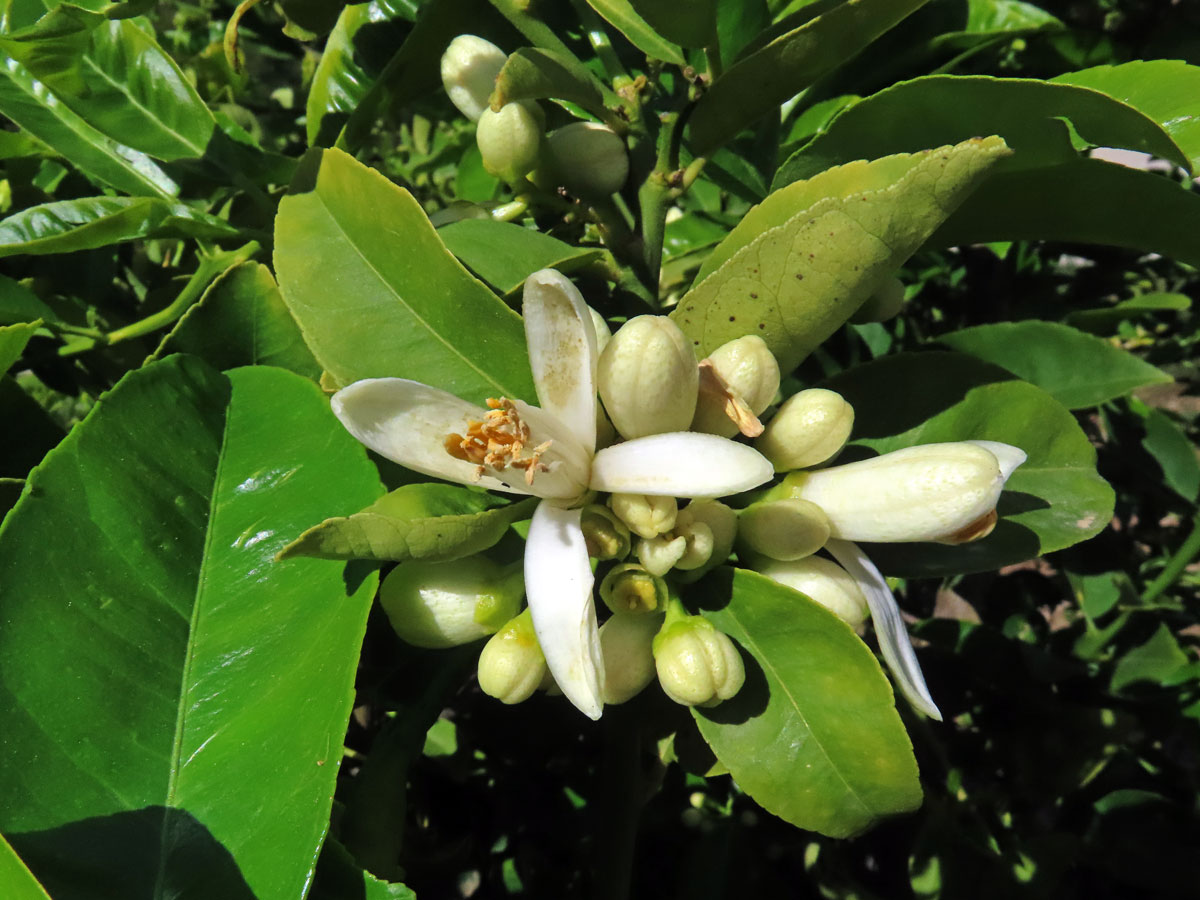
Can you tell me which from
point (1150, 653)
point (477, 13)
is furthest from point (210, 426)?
point (1150, 653)

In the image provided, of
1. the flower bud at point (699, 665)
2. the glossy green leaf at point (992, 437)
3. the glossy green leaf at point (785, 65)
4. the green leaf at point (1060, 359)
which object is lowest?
the green leaf at point (1060, 359)

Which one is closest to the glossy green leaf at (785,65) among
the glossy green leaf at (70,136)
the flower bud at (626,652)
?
the flower bud at (626,652)

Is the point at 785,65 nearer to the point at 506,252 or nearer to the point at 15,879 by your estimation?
the point at 506,252

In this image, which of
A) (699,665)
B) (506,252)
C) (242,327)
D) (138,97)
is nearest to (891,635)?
(699,665)

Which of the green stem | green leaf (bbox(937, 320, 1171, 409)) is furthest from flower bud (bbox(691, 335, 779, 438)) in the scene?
the green stem

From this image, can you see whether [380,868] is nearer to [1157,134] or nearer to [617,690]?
[617,690]

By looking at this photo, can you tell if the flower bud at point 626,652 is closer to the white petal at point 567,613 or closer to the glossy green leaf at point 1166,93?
the white petal at point 567,613

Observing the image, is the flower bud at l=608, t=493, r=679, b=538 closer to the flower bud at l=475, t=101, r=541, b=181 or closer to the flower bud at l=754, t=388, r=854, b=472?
the flower bud at l=754, t=388, r=854, b=472
